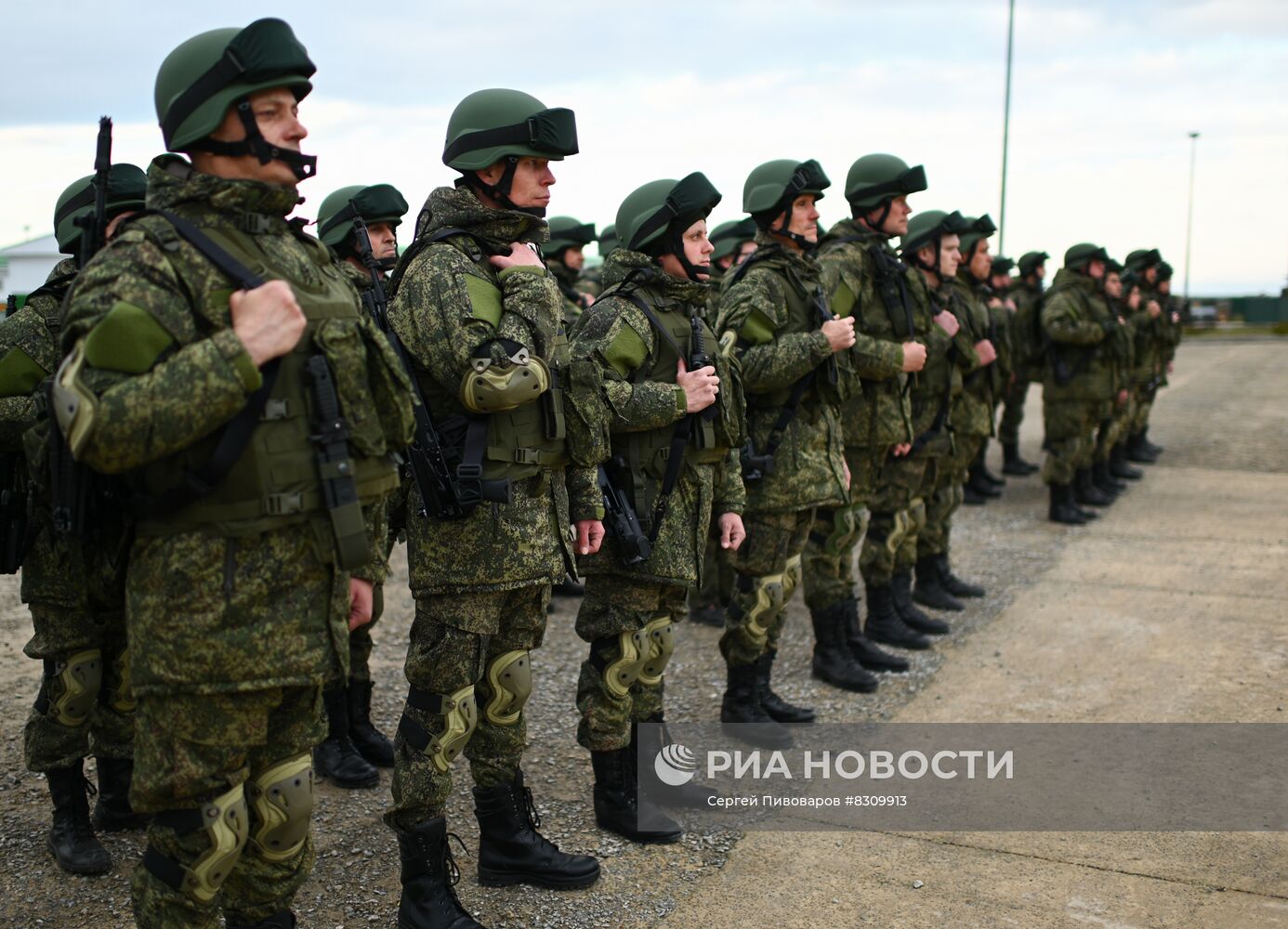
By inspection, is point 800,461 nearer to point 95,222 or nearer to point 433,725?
point 433,725

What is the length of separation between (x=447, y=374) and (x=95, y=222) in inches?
43.4

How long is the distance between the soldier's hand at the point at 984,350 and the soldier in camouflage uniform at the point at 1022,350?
3794 millimetres

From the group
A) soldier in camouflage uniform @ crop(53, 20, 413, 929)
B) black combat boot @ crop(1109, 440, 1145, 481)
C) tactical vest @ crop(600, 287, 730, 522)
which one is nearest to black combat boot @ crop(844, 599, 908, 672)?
tactical vest @ crop(600, 287, 730, 522)

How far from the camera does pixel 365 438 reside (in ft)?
9.90

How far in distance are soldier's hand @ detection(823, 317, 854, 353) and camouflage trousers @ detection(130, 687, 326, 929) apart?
3283 millimetres

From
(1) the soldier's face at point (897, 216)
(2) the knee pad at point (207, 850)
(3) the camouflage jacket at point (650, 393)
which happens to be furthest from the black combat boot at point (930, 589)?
(2) the knee pad at point (207, 850)

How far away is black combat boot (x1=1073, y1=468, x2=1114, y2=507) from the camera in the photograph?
11.9 meters

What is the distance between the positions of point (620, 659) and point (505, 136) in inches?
78.3

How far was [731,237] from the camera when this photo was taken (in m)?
9.41

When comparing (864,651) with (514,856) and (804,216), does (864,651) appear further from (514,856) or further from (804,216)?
(514,856)

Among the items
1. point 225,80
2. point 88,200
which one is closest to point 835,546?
point 88,200

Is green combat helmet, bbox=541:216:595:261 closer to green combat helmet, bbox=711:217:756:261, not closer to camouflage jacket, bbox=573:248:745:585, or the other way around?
green combat helmet, bbox=711:217:756:261

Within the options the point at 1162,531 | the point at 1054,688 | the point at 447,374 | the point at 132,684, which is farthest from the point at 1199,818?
the point at 1162,531

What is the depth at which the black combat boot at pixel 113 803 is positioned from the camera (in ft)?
15.3
